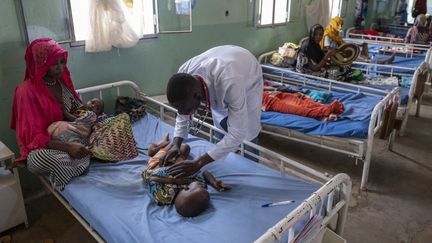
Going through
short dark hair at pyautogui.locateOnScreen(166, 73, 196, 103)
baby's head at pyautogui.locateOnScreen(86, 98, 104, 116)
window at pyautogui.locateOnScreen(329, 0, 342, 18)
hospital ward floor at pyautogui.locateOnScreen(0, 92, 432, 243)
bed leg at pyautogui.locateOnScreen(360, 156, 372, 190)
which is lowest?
hospital ward floor at pyautogui.locateOnScreen(0, 92, 432, 243)

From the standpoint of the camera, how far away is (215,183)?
2.20m

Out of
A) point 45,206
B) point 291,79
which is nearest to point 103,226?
point 45,206

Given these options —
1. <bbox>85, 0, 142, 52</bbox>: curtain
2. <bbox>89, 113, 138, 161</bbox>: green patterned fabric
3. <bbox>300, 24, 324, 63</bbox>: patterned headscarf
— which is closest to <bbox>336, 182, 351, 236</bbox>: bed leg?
<bbox>89, 113, 138, 161</bbox>: green patterned fabric

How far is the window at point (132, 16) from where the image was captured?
10.0ft

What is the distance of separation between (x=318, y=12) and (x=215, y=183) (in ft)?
16.8

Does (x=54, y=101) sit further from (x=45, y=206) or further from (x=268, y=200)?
(x=268, y=200)

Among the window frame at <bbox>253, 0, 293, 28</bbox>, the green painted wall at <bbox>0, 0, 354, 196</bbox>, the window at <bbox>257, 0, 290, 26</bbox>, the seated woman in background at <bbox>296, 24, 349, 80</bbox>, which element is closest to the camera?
the green painted wall at <bbox>0, 0, 354, 196</bbox>

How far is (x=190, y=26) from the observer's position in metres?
4.04

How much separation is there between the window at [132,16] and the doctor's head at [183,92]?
1.79 meters

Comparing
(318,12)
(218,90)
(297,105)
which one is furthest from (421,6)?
(218,90)

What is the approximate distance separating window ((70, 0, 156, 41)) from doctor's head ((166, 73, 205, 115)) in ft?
5.87

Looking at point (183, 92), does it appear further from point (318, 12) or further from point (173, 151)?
point (318, 12)

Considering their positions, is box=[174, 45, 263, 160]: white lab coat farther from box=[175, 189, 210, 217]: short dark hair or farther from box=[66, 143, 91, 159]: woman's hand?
box=[66, 143, 91, 159]: woman's hand

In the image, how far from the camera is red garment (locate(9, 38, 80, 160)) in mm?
2355
